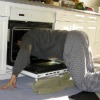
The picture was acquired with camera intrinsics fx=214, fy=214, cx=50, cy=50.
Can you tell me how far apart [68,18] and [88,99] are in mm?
1549

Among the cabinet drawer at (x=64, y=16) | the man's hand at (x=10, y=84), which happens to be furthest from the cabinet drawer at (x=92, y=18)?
the man's hand at (x=10, y=84)

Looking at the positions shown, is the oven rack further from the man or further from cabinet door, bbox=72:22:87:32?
cabinet door, bbox=72:22:87:32

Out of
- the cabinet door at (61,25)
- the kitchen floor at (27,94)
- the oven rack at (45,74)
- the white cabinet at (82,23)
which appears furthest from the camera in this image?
the white cabinet at (82,23)

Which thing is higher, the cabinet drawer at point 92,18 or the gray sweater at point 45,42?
the cabinet drawer at point 92,18

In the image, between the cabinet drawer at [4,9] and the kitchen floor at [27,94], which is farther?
the cabinet drawer at [4,9]

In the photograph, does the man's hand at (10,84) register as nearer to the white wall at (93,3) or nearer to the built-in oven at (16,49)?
the built-in oven at (16,49)

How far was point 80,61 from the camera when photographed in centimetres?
201

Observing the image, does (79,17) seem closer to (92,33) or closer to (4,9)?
(92,33)

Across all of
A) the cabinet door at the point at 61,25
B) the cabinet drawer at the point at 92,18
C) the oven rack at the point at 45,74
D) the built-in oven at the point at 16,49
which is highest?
the cabinet drawer at the point at 92,18

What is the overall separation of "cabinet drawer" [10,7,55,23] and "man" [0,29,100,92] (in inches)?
15.0

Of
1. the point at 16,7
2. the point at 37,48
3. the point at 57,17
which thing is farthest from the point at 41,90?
the point at 57,17

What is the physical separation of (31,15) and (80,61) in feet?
2.75

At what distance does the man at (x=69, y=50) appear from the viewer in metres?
1.97

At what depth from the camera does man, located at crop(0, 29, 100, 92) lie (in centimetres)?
197
